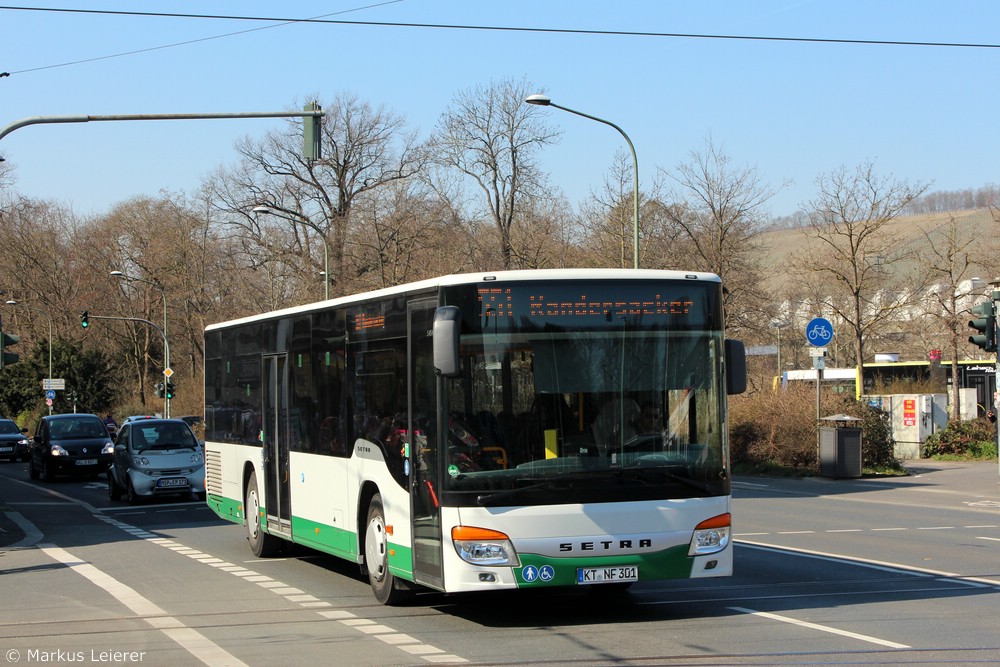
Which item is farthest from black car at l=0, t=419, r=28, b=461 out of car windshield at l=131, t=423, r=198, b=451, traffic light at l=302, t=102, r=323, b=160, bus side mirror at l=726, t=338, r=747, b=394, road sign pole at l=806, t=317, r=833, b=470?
bus side mirror at l=726, t=338, r=747, b=394

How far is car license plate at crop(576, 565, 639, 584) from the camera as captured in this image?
946 centimetres

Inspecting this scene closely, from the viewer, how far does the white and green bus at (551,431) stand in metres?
9.38

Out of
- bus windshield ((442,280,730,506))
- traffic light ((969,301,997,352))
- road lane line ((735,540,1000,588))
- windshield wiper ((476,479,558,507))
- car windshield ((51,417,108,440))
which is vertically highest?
traffic light ((969,301,997,352))

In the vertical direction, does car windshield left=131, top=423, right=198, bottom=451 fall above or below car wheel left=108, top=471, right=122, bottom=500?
above

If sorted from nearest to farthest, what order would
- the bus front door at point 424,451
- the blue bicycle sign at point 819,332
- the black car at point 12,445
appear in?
the bus front door at point 424,451, the blue bicycle sign at point 819,332, the black car at point 12,445

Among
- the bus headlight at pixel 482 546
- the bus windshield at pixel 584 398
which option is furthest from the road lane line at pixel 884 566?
the bus headlight at pixel 482 546

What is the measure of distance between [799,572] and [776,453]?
16.9 metres

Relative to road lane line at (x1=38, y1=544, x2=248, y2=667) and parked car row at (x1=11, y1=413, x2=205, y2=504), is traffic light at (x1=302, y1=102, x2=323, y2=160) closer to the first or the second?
road lane line at (x1=38, y1=544, x2=248, y2=667)

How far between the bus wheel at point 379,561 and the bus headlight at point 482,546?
147cm

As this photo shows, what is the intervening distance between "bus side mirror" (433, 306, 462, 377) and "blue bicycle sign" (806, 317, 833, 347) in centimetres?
1807

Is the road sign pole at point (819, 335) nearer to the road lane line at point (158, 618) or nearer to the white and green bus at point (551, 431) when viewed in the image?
the road lane line at point (158, 618)

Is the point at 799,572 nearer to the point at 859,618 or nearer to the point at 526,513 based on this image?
the point at 859,618

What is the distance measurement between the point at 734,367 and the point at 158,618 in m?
5.39

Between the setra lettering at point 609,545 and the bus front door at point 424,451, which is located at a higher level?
the bus front door at point 424,451
